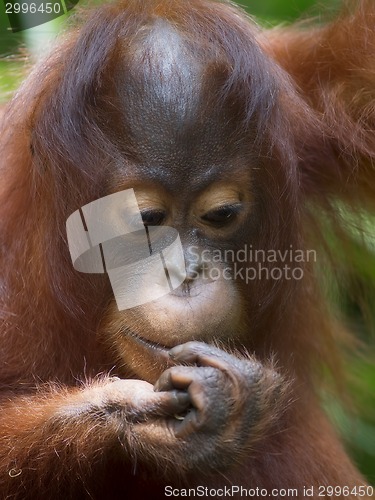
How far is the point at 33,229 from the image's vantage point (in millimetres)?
2010

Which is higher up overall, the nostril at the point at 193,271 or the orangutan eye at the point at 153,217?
the orangutan eye at the point at 153,217

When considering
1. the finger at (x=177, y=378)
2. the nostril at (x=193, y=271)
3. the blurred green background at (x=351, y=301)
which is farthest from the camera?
the blurred green background at (x=351, y=301)

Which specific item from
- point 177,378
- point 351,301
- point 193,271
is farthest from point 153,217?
point 351,301

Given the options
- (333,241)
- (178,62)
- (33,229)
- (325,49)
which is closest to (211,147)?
(178,62)

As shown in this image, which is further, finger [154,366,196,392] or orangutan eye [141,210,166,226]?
orangutan eye [141,210,166,226]

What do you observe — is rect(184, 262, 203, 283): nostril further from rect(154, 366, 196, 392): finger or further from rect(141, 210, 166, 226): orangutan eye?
rect(154, 366, 196, 392): finger

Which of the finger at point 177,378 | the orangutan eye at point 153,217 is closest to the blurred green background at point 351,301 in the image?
the orangutan eye at point 153,217

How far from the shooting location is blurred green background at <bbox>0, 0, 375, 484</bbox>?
7.64ft

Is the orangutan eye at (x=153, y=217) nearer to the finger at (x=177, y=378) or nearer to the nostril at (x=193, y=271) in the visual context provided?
the nostril at (x=193, y=271)

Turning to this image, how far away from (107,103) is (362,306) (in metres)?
1.33

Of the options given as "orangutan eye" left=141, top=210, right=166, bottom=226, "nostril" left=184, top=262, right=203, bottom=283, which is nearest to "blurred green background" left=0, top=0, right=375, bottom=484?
"orangutan eye" left=141, top=210, right=166, bottom=226

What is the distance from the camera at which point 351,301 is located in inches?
111

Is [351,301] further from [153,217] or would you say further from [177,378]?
[177,378]

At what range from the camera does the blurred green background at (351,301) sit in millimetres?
2330
